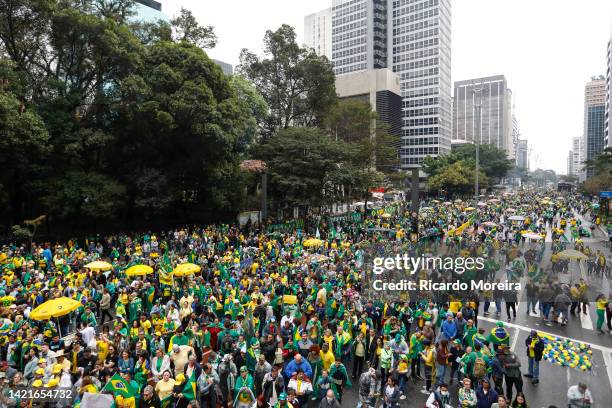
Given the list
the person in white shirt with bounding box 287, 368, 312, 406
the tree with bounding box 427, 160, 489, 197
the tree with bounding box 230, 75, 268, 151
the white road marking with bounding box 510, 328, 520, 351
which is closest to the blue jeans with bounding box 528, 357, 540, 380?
the white road marking with bounding box 510, 328, 520, 351

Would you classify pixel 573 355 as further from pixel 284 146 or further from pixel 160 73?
pixel 284 146

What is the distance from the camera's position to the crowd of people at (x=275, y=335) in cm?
734

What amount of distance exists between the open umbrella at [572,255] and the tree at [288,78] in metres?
30.8

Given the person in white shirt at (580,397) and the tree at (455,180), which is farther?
the tree at (455,180)

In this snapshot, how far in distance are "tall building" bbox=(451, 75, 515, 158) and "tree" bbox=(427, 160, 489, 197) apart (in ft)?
293

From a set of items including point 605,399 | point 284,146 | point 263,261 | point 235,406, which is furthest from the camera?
point 284,146

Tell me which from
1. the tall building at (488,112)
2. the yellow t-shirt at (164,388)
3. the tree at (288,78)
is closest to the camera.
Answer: the yellow t-shirt at (164,388)

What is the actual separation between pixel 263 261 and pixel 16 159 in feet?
50.4

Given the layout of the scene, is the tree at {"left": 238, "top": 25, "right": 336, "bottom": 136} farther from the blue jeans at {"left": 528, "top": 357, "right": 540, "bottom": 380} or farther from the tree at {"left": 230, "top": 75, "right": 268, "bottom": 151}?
the blue jeans at {"left": 528, "top": 357, "right": 540, "bottom": 380}

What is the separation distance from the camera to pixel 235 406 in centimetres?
708

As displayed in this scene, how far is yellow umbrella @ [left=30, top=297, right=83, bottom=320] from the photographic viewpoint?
31.1ft

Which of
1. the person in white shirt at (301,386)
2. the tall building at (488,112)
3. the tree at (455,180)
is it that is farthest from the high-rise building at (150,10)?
the tall building at (488,112)

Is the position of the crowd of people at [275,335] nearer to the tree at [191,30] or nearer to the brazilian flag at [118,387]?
the brazilian flag at [118,387]

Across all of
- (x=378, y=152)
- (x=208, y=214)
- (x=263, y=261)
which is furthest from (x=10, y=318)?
(x=378, y=152)
